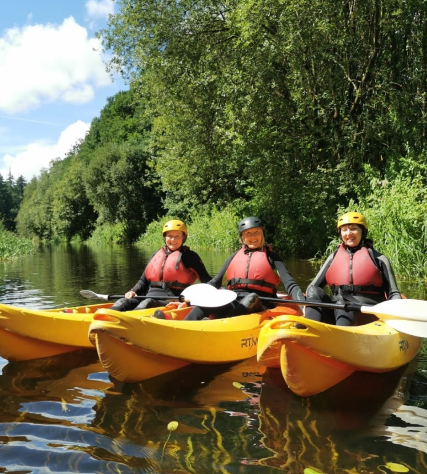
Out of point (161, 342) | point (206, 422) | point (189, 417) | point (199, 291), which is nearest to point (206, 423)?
point (206, 422)

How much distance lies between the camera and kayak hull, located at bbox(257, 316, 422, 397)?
10.6 ft

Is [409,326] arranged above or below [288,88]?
below

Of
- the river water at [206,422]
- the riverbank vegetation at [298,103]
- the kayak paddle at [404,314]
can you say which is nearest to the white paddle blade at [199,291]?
the river water at [206,422]

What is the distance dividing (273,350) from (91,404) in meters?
1.33

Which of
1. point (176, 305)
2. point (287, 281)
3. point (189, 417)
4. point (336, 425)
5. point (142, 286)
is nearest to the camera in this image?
point (336, 425)

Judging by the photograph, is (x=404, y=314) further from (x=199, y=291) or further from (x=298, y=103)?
(x=298, y=103)

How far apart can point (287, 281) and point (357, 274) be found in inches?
27.2

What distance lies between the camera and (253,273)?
4801 mm

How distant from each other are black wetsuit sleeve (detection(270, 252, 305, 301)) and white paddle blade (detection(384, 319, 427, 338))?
0.94m

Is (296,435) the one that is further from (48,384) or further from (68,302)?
(68,302)

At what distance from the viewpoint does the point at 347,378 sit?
3906 mm

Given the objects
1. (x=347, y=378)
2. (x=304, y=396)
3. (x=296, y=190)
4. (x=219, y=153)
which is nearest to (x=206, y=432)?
(x=304, y=396)

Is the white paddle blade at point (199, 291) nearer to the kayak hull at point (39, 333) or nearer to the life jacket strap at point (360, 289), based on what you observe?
the kayak hull at point (39, 333)

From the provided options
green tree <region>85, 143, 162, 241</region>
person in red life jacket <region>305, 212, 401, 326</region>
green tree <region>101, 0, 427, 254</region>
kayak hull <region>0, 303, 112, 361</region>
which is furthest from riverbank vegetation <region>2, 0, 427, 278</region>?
green tree <region>85, 143, 162, 241</region>
